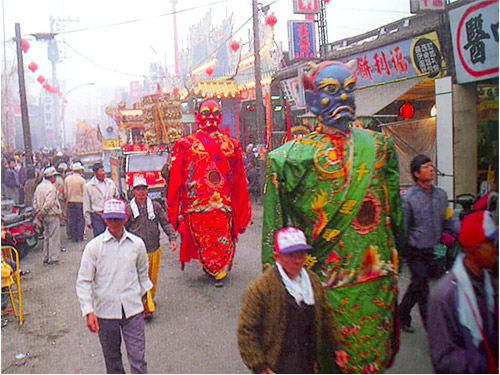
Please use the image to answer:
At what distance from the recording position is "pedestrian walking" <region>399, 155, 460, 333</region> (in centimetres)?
437

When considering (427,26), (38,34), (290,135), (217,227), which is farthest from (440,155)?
(38,34)

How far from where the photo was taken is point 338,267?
3.09 meters

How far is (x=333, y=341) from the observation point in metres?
2.88

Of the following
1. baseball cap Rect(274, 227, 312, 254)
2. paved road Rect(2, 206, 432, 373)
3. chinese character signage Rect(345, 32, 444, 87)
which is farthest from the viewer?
chinese character signage Rect(345, 32, 444, 87)

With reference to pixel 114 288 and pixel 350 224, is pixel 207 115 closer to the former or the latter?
pixel 114 288

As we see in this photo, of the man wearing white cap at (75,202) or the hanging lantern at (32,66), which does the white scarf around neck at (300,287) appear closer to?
the man wearing white cap at (75,202)

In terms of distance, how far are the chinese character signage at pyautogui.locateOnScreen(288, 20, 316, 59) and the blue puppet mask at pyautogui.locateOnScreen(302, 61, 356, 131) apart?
1186cm

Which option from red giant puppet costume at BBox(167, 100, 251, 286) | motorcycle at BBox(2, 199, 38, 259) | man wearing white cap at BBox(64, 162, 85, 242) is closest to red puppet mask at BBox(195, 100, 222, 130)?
red giant puppet costume at BBox(167, 100, 251, 286)

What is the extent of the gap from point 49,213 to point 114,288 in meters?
5.31

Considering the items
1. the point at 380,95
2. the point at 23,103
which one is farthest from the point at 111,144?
the point at 380,95

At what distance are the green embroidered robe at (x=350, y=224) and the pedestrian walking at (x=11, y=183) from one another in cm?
1440

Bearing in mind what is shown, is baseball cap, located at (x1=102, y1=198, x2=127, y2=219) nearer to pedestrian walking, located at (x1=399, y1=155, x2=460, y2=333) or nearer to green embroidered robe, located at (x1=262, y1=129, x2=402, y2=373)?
green embroidered robe, located at (x1=262, y1=129, x2=402, y2=373)

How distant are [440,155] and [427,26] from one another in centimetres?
211

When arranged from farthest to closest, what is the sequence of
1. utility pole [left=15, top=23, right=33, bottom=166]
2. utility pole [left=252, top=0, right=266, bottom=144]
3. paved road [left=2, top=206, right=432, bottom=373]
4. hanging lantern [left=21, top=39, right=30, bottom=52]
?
hanging lantern [left=21, top=39, right=30, bottom=52], utility pole [left=15, top=23, right=33, bottom=166], utility pole [left=252, top=0, right=266, bottom=144], paved road [left=2, top=206, right=432, bottom=373]
